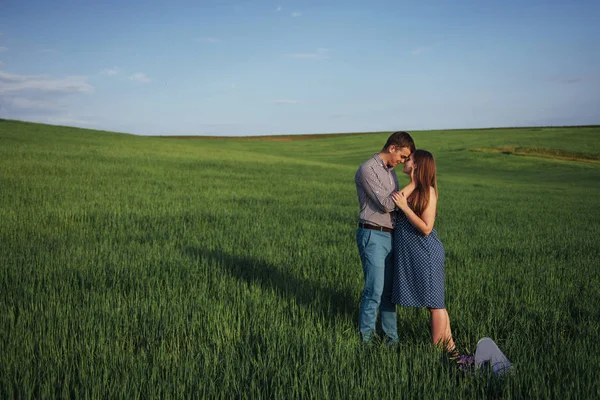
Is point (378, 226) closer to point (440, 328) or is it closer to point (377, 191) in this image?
point (377, 191)

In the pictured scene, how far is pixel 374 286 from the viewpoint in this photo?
386cm

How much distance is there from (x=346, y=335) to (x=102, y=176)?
1543 cm

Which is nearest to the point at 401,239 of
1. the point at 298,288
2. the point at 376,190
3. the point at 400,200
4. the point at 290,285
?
the point at 400,200

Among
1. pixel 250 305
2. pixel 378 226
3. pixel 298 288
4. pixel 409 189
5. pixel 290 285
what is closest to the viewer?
pixel 409 189

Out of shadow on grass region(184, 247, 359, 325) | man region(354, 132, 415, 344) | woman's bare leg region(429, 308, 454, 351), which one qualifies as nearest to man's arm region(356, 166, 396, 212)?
man region(354, 132, 415, 344)

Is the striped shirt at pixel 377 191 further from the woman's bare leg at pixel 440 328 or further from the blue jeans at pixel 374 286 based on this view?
the woman's bare leg at pixel 440 328

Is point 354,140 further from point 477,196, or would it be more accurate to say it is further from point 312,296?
point 312,296

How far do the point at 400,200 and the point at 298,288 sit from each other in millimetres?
2051

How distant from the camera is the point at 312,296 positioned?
5.10m

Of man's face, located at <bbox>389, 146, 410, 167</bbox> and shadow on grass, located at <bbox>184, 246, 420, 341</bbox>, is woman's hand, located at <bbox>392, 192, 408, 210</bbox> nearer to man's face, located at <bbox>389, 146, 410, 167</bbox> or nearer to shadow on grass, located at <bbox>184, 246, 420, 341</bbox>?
man's face, located at <bbox>389, 146, 410, 167</bbox>

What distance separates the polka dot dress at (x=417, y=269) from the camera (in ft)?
12.4

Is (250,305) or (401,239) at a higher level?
(401,239)

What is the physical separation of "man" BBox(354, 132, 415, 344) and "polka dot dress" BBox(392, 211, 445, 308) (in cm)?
12

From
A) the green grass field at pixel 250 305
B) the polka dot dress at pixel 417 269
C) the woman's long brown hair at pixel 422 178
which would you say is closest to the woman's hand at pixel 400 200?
the woman's long brown hair at pixel 422 178
